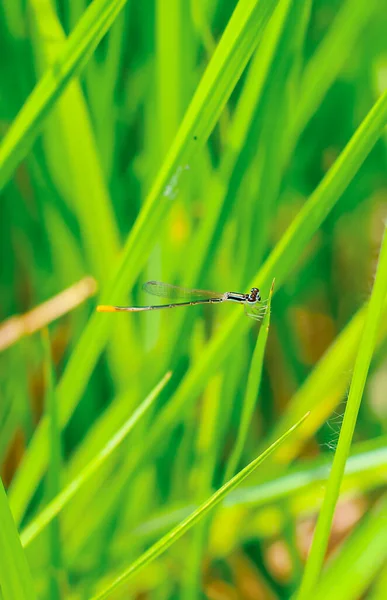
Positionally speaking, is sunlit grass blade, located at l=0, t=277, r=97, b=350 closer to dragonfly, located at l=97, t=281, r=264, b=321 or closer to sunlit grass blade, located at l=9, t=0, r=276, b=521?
dragonfly, located at l=97, t=281, r=264, b=321

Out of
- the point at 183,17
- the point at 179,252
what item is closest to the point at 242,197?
the point at 179,252

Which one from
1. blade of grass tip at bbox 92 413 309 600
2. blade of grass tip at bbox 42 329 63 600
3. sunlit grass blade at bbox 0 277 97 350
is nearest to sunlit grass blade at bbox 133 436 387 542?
blade of grass tip at bbox 42 329 63 600

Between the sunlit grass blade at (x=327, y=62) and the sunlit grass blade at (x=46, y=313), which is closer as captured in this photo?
the sunlit grass blade at (x=327, y=62)

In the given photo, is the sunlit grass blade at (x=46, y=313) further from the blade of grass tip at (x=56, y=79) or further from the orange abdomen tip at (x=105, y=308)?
the blade of grass tip at (x=56, y=79)

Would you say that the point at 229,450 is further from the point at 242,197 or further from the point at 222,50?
the point at 222,50

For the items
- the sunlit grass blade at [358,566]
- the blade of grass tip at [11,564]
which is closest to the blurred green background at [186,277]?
the sunlit grass blade at [358,566]

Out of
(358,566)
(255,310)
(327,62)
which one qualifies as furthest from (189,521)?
(327,62)
